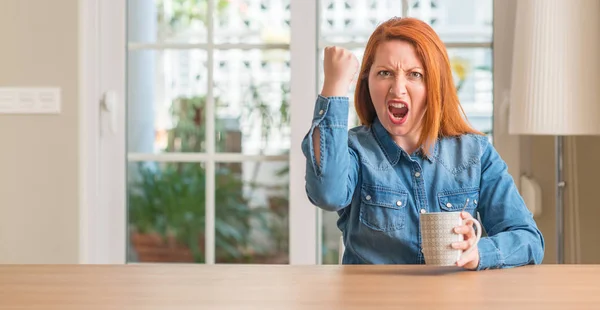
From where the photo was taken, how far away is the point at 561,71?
257 cm

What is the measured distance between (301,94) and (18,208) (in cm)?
111

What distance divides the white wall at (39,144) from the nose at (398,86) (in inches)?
67.1

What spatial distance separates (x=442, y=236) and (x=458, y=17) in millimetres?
1920

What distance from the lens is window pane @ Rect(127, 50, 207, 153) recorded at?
321 cm

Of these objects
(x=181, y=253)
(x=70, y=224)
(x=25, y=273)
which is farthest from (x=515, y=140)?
(x=25, y=273)

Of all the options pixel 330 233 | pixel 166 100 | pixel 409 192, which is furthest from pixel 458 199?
pixel 166 100

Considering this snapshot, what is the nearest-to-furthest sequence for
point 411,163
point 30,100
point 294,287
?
point 294,287 → point 411,163 → point 30,100

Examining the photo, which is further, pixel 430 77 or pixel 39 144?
pixel 39 144

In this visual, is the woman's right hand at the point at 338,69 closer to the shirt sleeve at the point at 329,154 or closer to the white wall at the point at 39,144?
the shirt sleeve at the point at 329,154

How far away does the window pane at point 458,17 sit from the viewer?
311 centimetres

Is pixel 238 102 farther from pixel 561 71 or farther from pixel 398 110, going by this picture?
pixel 398 110

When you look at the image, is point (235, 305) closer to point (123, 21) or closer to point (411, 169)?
point (411, 169)

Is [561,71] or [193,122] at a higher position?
[561,71]

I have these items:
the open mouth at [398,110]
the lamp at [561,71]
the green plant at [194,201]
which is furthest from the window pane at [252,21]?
the open mouth at [398,110]
